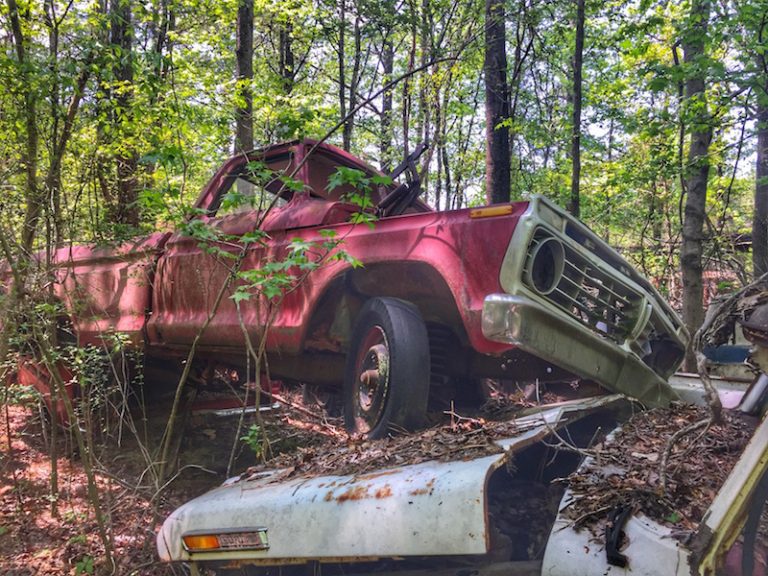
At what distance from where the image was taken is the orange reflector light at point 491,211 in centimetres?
272

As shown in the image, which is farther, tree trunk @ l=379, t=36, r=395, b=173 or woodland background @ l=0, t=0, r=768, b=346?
tree trunk @ l=379, t=36, r=395, b=173

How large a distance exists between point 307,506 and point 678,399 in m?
2.17

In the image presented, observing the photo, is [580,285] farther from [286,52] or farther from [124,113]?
[286,52]

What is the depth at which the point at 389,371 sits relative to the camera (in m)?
2.83

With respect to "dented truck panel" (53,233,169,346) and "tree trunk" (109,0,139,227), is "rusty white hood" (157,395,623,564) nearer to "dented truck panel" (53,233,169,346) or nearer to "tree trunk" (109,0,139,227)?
"dented truck panel" (53,233,169,346)

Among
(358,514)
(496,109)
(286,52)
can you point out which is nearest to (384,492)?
(358,514)

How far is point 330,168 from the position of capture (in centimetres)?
433

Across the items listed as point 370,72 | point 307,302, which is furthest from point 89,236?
point 370,72

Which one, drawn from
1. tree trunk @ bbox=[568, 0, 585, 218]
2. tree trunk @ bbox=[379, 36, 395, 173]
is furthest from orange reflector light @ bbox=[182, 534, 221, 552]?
tree trunk @ bbox=[379, 36, 395, 173]

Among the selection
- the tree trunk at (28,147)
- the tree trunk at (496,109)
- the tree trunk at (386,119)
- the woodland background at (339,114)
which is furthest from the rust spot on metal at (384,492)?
the tree trunk at (386,119)

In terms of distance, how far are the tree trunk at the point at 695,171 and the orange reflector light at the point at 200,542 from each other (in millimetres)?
4518

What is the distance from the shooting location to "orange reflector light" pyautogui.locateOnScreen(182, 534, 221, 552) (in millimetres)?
2320

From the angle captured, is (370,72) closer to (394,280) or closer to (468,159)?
(468,159)

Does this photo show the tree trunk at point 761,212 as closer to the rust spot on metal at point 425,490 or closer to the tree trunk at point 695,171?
the tree trunk at point 695,171
